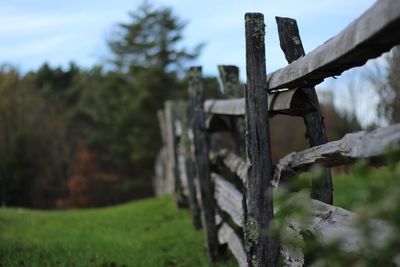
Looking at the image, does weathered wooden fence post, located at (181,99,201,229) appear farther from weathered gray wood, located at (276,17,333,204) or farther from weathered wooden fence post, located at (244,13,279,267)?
weathered gray wood, located at (276,17,333,204)

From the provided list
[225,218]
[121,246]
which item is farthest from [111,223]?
[225,218]

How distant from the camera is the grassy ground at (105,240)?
18.1ft

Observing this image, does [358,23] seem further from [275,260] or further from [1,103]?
[1,103]

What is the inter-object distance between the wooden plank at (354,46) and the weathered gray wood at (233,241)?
6.59 feet

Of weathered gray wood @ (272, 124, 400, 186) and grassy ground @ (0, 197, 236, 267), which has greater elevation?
weathered gray wood @ (272, 124, 400, 186)

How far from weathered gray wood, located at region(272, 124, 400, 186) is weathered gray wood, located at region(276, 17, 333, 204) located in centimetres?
16

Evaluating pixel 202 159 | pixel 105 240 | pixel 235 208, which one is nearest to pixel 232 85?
pixel 202 159

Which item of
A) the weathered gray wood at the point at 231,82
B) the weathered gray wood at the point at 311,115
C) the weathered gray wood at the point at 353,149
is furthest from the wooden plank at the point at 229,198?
the weathered gray wood at the point at 353,149

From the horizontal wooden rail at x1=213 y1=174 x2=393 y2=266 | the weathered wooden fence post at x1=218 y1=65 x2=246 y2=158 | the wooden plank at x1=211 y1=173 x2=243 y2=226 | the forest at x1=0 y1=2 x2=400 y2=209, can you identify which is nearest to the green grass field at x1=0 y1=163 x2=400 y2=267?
the horizontal wooden rail at x1=213 y1=174 x2=393 y2=266

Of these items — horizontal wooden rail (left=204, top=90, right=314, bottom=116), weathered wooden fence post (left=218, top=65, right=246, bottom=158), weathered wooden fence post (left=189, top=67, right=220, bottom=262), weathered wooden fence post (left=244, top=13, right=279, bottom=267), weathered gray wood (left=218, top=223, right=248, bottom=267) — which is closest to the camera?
horizontal wooden rail (left=204, top=90, right=314, bottom=116)

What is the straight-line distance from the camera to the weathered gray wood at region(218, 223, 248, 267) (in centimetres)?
470

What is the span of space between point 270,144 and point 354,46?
1.62 meters

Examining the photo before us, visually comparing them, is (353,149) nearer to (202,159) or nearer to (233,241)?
(233,241)

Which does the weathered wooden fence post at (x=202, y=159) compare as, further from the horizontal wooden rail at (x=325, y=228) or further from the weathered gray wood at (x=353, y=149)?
the weathered gray wood at (x=353, y=149)
